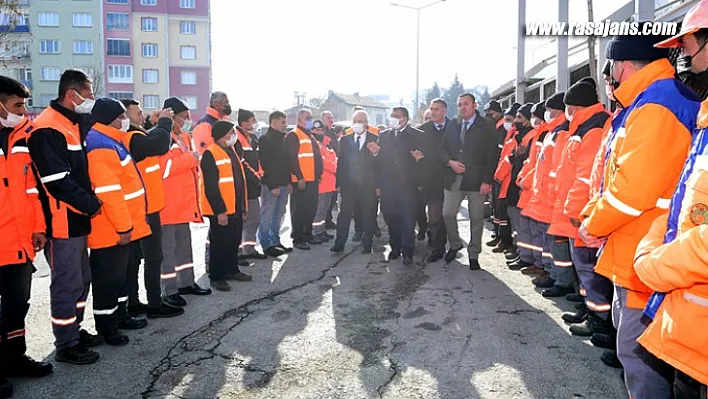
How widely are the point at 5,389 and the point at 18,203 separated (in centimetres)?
123

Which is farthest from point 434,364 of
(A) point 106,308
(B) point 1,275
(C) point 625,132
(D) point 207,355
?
(B) point 1,275

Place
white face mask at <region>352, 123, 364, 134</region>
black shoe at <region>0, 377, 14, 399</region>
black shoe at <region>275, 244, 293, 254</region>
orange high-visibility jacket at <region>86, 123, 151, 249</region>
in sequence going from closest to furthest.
A: black shoe at <region>0, 377, 14, 399</region>
orange high-visibility jacket at <region>86, 123, 151, 249</region>
white face mask at <region>352, 123, 364, 134</region>
black shoe at <region>275, 244, 293, 254</region>

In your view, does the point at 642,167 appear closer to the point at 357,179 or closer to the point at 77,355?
the point at 77,355

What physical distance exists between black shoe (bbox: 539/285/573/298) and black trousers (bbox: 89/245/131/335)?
418 cm

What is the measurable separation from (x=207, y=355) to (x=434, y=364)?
5.67 ft

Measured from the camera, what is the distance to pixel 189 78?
5547 centimetres

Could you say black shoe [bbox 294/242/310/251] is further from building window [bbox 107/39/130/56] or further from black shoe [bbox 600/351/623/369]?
building window [bbox 107/39/130/56]

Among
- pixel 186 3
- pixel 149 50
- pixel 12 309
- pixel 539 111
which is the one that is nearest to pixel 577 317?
pixel 539 111

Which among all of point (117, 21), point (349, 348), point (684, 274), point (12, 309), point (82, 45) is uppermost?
point (117, 21)

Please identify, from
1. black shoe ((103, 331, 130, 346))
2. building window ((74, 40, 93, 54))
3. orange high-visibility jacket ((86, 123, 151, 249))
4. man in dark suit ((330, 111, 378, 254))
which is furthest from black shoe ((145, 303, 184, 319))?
building window ((74, 40, 93, 54))

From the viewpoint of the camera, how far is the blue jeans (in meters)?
8.41

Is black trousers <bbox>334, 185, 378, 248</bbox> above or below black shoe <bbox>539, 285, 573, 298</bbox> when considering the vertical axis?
above

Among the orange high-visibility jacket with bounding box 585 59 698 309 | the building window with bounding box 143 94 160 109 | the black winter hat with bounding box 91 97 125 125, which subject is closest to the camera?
the orange high-visibility jacket with bounding box 585 59 698 309

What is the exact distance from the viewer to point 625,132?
104 inches
